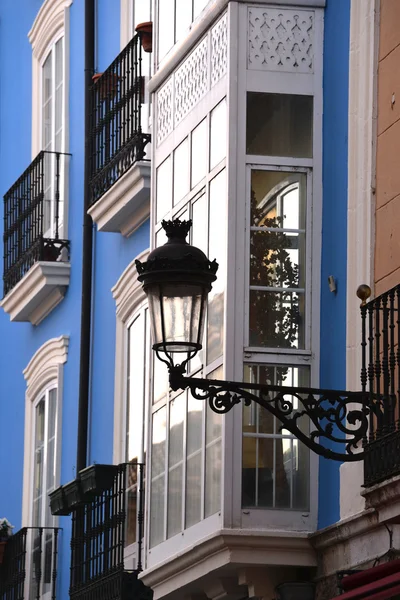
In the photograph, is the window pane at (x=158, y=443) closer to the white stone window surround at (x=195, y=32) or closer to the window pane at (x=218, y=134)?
the window pane at (x=218, y=134)

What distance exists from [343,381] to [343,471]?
534 millimetres

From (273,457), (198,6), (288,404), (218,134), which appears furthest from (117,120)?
(288,404)

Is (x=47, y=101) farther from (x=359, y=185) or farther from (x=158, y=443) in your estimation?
(x=359, y=185)

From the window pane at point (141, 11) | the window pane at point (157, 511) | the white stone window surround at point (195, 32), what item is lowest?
the window pane at point (157, 511)

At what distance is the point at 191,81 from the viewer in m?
12.7

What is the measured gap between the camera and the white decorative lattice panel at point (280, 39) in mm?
11773

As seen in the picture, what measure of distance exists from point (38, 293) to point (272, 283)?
6.27m

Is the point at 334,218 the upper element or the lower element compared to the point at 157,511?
upper

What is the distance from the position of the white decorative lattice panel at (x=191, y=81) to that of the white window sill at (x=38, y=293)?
4.32 m

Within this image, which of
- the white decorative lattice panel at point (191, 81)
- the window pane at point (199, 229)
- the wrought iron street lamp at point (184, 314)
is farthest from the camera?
the white decorative lattice panel at point (191, 81)

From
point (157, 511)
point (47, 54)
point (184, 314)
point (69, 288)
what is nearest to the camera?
point (184, 314)

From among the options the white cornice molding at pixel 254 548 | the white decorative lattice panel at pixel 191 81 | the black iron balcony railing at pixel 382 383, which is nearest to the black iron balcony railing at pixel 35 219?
the white decorative lattice panel at pixel 191 81

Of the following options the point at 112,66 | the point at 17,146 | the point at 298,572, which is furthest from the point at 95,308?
the point at 298,572

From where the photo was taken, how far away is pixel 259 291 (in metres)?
11.6
